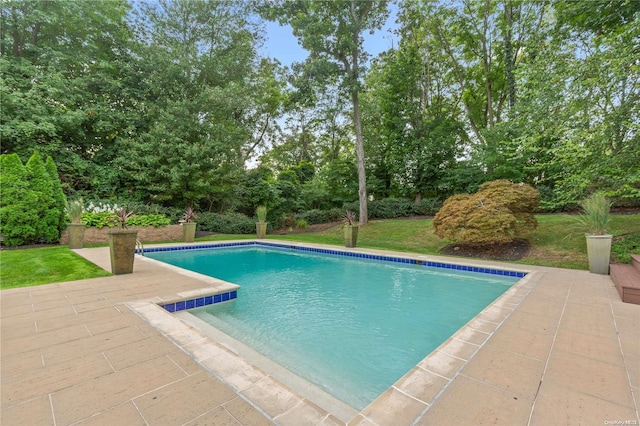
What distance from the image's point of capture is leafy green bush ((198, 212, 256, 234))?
41.7ft

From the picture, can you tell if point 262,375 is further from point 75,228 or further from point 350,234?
point 75,228

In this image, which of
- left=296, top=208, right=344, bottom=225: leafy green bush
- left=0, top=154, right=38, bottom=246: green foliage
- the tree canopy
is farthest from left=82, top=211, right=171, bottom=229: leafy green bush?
left=296, top=208, right=344, bottom=225: leafy green bush

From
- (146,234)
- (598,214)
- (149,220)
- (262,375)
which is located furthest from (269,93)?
(262,375)

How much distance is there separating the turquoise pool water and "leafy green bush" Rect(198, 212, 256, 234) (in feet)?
18.9

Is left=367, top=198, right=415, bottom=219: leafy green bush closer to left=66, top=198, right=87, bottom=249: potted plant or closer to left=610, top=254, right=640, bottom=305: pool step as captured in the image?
left=610, top=254, right=640, bottom=305: pool step

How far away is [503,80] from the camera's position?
1353 centimetres

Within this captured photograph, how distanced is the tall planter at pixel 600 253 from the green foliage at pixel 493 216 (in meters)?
1.83

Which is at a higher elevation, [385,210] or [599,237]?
[385,210]

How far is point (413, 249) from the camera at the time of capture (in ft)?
29.1

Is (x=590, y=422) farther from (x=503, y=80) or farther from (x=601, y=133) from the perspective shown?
(x=503, y=80)

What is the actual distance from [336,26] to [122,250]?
1217cm

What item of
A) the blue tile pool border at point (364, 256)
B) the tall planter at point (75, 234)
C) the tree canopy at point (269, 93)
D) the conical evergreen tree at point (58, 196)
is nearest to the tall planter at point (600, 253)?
the blue tile pool border at point (364, 256)

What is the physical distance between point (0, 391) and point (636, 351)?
4.45 metres

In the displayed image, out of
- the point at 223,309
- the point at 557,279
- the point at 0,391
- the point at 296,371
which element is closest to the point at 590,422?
the point at 296,371
